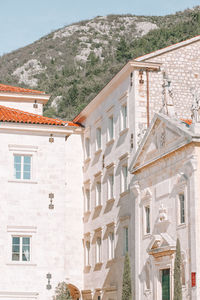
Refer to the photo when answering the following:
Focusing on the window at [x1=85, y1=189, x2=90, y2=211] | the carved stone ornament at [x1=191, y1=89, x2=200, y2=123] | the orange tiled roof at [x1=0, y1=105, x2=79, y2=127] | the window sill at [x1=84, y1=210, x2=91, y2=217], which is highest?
the orange tiled roof at [x1=0, y1=105, x2=79, y2=127]

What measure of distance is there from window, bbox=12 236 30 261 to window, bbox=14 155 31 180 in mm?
3237

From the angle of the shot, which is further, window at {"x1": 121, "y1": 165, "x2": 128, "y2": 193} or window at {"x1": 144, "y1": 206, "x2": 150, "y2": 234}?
window at {"x1": 121, "y1": 165, "x2": 128, "y2": 193}

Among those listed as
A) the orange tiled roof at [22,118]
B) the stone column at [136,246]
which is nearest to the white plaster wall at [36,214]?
the orange tiled roof at [22,118]

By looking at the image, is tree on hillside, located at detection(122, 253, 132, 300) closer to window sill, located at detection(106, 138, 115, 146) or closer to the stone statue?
the stone statue

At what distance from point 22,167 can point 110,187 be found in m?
6.45

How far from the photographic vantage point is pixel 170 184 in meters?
28.0

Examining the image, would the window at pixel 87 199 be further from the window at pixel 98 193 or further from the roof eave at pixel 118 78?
the roof eave at pixel 118 78

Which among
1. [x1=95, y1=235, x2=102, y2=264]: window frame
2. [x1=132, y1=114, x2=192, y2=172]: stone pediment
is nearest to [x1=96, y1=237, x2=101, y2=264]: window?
[x1=95, y1=235, x2=102, y2=264]: window frame

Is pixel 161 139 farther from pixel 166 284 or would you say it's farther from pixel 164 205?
pixel 166 284

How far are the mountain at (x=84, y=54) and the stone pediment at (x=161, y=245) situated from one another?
186 feet

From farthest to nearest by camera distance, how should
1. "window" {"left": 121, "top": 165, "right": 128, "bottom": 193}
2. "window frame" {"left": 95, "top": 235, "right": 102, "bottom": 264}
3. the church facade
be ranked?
"window frame" {"left": 95, "top": 235, "right": 102, "bottom": 264} < "window" {"left": 121, "top": 165, "right": 128, "bottom": 193} < the church facade

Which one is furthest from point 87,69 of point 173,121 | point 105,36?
point 173,121

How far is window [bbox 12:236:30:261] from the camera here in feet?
107

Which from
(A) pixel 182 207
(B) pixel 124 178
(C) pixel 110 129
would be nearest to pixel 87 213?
(C) pixel 110 129
